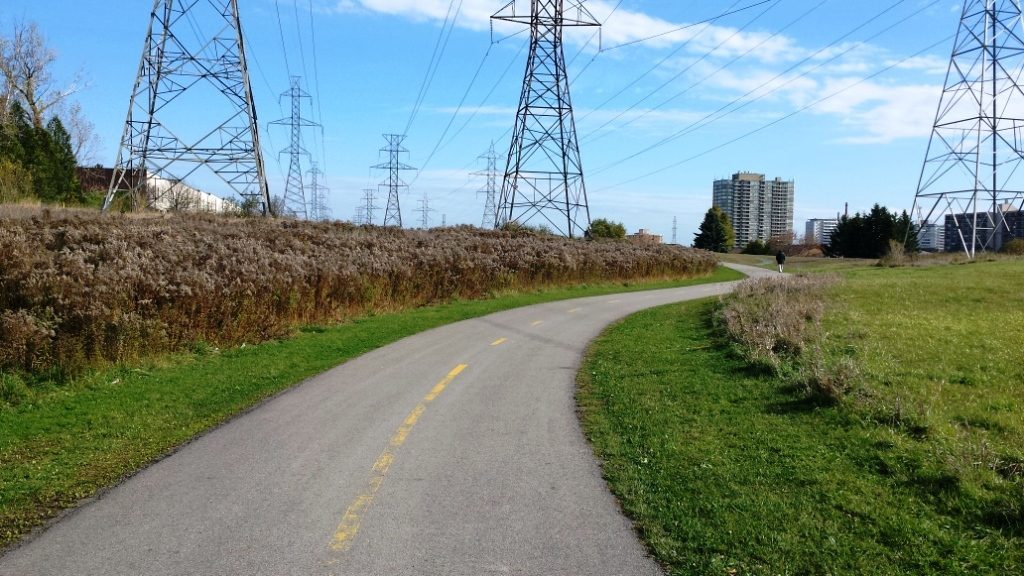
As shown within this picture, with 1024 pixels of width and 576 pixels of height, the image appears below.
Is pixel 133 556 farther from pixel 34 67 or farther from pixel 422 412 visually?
pixel 34 67

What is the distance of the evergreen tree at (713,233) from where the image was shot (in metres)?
107

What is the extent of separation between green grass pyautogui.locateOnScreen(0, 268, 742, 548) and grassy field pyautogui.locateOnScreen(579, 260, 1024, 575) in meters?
4.83

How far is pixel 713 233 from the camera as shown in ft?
353

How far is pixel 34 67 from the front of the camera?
44281mm

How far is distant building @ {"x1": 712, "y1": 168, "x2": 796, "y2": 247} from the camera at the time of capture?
520 ft

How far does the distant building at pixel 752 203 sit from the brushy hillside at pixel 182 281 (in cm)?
14042

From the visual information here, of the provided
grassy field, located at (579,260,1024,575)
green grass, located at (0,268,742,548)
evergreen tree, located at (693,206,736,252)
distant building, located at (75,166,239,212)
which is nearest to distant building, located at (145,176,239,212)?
distant building, located at (75,166,239,212)

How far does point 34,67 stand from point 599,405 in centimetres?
4872

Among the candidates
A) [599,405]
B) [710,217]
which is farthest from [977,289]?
[710,217]

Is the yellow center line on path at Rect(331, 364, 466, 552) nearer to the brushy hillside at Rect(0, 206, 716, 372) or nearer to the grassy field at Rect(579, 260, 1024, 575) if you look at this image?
the grassy field at Rect(579, 260, 1024, 575)

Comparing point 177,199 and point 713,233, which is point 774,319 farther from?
point 713,233

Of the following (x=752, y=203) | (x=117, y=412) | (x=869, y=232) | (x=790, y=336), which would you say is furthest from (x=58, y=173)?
(x=752, y=203)

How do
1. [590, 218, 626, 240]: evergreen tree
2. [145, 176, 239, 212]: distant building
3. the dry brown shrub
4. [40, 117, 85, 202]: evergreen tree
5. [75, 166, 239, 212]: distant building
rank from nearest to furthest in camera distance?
the dry brown shrub, [75, 166, 239, 212]: distant building, [145, 176, 239, 212]: distant building, [40, 117, 85, 202]: evergreen tree, [590, 218, 626, 240]: evergreen tree

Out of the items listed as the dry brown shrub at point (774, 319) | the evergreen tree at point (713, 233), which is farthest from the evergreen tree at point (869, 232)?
the dry brown shrub at point (774, 319)
